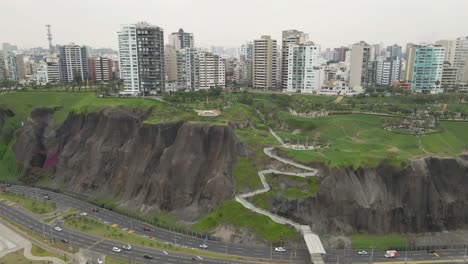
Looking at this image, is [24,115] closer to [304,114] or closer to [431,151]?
[304,114]

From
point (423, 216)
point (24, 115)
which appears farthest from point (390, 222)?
point (24, 115)

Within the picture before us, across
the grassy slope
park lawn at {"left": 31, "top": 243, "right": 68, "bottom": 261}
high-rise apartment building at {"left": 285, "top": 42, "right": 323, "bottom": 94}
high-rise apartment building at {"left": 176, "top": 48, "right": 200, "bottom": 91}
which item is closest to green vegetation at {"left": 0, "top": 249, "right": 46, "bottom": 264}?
park lawn at {"left": 31, "top": 243, "right": 68, "bottom": 261}

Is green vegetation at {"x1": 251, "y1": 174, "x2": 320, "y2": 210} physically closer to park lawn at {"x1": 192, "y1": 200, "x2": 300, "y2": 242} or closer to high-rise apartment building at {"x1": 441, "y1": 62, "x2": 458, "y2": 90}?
park lawn at {"x1": 192, "y1": 200, "x2": 300, "y2": 242}

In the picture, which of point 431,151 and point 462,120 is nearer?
point 431,151

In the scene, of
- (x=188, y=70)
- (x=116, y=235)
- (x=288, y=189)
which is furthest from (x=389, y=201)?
(x=188, y=70)

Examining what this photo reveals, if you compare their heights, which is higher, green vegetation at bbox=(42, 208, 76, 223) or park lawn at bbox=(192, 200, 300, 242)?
park lawn at bbox=(192, 200, 300, 242)

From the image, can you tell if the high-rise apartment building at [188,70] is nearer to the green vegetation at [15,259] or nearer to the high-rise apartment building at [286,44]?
the high-rise apartment building at [286,44]
